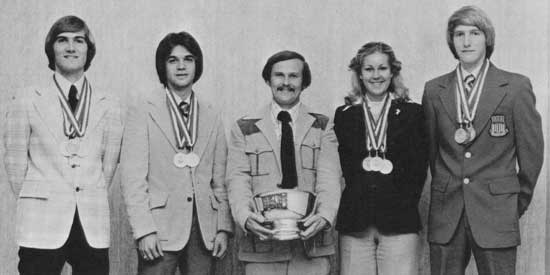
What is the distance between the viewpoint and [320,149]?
13.9ft

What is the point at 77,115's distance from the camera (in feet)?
13.4

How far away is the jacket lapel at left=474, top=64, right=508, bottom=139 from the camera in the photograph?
13.6ft

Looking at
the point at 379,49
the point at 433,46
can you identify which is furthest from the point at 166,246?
the point at 433,46

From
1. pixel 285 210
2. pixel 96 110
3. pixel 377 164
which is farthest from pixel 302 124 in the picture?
pixel 96 110

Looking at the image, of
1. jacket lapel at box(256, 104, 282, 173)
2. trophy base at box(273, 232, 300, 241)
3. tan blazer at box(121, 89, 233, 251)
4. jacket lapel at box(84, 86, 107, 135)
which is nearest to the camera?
trophy base at box(273, 232, 300, 241)

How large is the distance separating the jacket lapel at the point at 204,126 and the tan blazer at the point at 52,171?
1.39 ft

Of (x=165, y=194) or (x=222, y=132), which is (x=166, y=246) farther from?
(x=222, y=132)

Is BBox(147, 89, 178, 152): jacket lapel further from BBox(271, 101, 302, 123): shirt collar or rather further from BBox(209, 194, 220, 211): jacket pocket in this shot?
BBox(271, 101, 302, 123): shirt collar

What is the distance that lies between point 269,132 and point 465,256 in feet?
3.81

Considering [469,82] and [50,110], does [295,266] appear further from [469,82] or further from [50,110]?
[50,110]

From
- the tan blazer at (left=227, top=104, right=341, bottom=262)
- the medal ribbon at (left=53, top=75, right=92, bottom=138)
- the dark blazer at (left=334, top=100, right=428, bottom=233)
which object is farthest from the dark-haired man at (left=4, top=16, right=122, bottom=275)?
the dark blazer at (left=334, top=100, right=428, bottom=233)

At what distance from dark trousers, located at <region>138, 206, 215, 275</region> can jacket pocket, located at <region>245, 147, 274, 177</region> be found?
1.23 ft

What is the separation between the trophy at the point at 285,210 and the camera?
12.7 ft

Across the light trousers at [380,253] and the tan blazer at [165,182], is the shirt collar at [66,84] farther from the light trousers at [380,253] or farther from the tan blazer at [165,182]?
the light trousers at [380,253]
